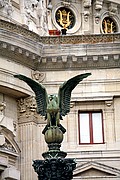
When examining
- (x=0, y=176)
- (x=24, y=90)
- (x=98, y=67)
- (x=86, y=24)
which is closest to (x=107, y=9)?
(x=86, y=24)

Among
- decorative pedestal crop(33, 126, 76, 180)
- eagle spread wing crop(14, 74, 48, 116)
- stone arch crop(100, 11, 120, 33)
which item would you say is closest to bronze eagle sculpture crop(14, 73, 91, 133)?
eagle spread wing crop(14, 74, 48, 116)

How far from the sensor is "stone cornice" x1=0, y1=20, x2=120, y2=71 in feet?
99.0

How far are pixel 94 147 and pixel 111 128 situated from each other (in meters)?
1.07

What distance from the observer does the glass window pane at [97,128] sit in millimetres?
30672

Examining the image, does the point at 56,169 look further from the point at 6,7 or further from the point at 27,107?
the point at 6,7

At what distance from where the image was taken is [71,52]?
101ft

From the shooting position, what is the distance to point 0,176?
28.9 meters

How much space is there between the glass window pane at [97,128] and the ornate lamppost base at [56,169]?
631 inches

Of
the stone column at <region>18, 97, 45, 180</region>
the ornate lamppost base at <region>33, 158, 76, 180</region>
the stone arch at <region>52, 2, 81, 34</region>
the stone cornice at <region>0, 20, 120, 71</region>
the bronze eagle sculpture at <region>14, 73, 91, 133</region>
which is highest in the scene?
the stone arch at <region>52, 2, 81, 34</region>

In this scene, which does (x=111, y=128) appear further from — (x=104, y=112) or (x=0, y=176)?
(x=0, y=176)

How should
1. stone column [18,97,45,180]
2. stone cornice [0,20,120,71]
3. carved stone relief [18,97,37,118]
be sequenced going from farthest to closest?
stone cornice [0,20,120,71]
carved stone relief [18,97,37,118]
stone column [18,97,45,180]

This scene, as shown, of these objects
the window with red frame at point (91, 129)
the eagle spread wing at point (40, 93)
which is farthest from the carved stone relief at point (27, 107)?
the eagle spread wing at point (40, 93)

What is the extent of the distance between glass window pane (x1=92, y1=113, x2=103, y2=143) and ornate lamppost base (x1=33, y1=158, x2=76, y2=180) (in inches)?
631

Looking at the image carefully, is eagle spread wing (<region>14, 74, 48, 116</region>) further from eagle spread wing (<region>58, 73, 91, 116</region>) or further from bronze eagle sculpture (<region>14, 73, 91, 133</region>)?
eagle spread wing (<region>58, 73, 91, 116</region>)
